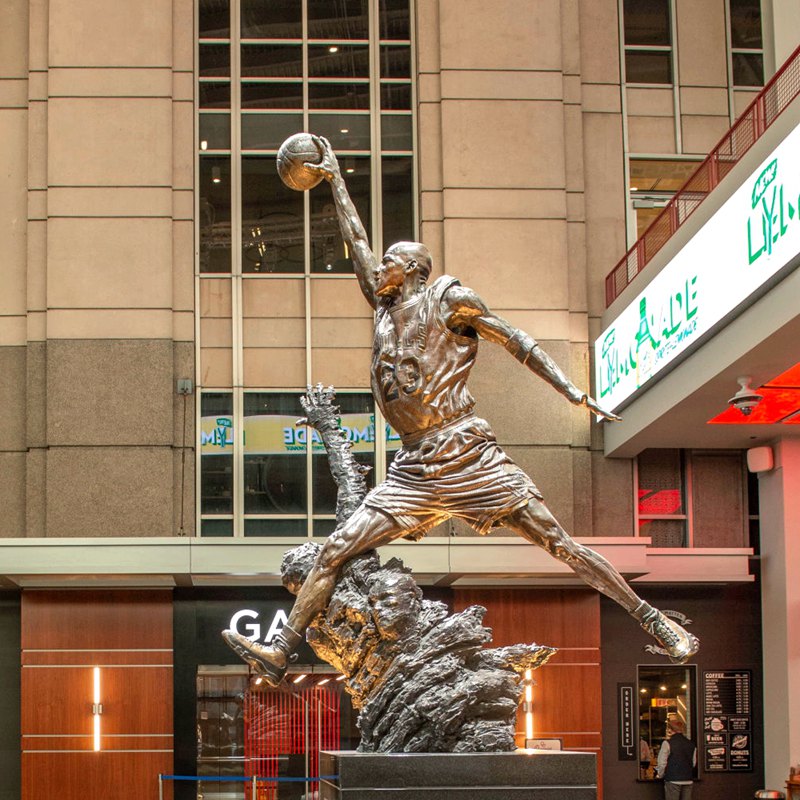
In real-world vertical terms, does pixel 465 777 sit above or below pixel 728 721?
above

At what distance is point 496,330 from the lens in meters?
8.79

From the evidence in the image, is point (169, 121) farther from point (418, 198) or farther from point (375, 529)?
point (375, 529)

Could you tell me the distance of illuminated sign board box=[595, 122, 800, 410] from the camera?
13930 mm

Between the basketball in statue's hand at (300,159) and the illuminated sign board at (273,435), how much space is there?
12619mm

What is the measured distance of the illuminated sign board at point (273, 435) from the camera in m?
22.2

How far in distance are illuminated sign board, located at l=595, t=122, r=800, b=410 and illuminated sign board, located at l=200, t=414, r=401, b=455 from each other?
3477 millimetres

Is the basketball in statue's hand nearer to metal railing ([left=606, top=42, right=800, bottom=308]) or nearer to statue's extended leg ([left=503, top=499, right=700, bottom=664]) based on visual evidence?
statue's extended leg ([left=503, top=499, right=700, bottom=664])

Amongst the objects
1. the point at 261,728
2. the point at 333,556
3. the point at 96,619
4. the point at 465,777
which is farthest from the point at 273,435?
the point at 465,777

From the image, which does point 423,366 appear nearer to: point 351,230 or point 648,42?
point 351,230

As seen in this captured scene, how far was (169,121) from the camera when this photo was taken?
2252cm

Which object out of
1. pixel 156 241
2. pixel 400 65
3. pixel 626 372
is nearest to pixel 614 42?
pixel 400 65

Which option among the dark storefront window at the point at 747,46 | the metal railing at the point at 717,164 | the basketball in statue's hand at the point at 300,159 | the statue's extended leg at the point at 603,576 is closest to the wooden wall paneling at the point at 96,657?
the metal railing at the point at 717,164

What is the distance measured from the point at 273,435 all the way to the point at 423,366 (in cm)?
1351

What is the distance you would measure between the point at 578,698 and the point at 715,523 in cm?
330
